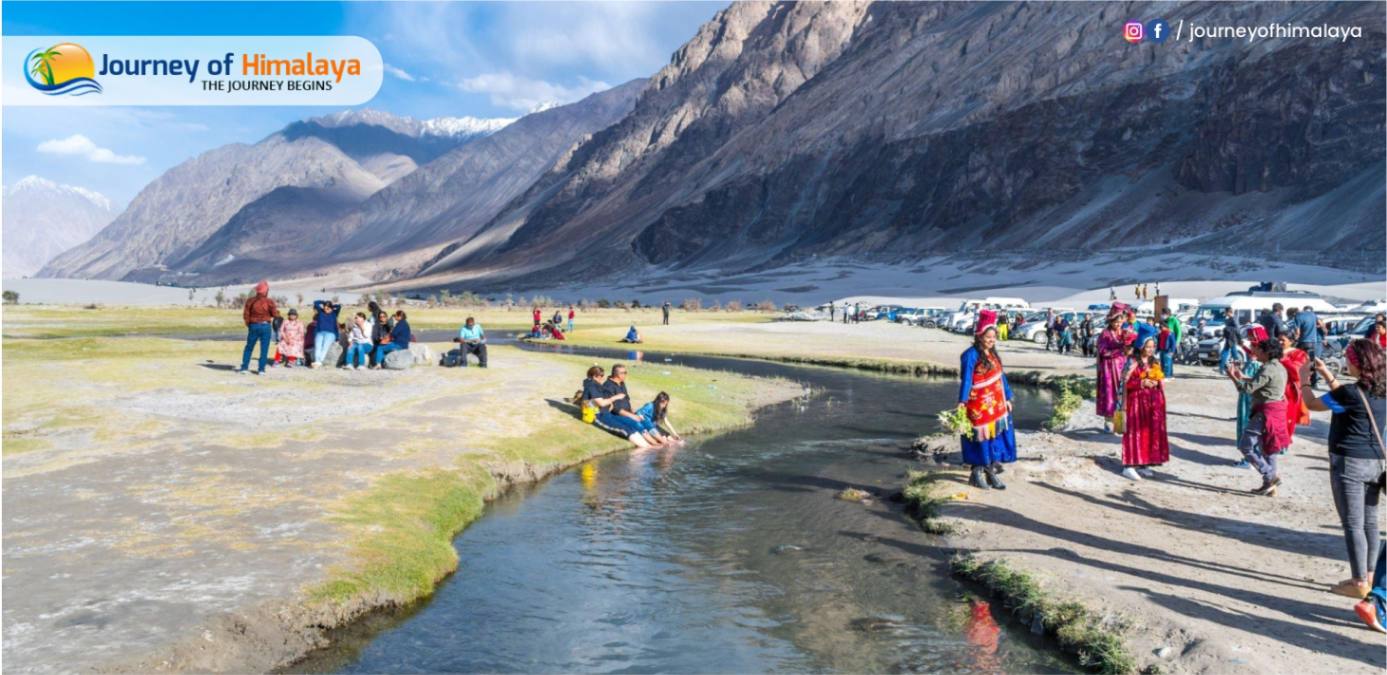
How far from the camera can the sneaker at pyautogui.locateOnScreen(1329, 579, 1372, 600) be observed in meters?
9.77

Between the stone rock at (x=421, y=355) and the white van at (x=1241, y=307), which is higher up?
the white van at (x=1241, y=307)

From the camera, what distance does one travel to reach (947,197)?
561 ft

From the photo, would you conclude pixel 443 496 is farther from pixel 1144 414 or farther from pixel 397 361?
pixel 397 361

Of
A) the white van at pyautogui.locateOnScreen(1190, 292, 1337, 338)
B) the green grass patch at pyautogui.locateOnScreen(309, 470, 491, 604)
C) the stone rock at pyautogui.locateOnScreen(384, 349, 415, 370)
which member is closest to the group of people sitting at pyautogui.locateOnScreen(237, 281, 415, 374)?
the stone rock at pyautogui.locateOnScreen(384, 349, 415, 370)

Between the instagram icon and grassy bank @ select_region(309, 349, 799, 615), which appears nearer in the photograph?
grassy bank @ select_region(309, 349, 799, 615)

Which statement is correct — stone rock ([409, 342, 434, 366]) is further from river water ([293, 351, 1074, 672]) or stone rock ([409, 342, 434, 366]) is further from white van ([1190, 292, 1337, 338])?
white van ([1190, 292, 1337, 338])

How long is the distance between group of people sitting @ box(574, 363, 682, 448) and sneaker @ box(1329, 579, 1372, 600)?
571 inches

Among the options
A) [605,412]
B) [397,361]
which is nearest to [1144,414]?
[605,412]

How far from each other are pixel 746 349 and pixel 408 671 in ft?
141

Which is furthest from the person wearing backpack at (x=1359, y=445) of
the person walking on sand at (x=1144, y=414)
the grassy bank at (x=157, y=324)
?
the grassy bank at (x=157, y=324)

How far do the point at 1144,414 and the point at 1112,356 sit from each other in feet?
10.0

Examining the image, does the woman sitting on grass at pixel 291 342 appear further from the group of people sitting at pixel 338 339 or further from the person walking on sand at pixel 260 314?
the person walking on sand at pixel 260 314

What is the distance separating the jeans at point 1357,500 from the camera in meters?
9.45

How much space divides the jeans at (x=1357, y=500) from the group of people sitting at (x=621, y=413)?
14756mm
